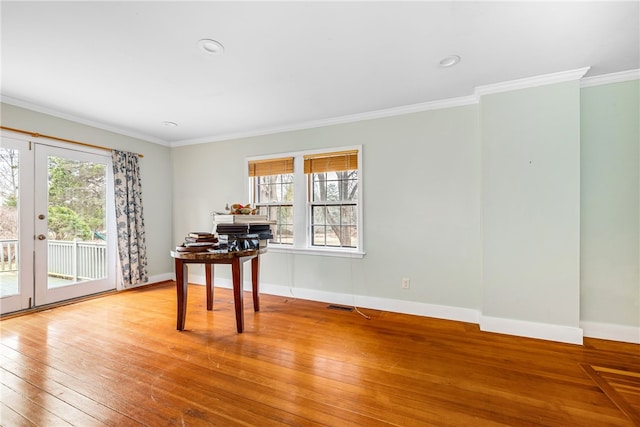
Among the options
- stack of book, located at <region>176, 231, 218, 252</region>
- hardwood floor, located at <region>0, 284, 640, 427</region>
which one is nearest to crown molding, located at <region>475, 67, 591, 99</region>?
hardwood floor, located at <region>0, 284, 640, 427</region>

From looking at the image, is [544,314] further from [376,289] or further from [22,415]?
[22,415]

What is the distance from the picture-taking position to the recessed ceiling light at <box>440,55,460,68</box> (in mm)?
2160

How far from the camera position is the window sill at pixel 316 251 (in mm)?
3395

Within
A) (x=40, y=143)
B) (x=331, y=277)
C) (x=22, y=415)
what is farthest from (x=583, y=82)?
(x=40, y=143)

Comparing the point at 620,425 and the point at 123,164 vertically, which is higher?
the point at 123,164

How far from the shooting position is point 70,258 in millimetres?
3504

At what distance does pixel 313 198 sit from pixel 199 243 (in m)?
1.58

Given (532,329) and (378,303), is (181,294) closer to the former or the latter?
(378,303)

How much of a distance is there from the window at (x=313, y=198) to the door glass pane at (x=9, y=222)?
8.35 feet

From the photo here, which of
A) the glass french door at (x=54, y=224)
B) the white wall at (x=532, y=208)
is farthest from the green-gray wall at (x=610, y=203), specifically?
the glass french door at (x=54, y=224)

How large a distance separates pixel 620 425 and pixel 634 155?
2.20 meters

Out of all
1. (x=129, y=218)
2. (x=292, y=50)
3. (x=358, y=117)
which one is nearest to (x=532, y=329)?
(x=358, y=117)

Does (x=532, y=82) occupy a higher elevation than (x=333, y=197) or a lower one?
higher

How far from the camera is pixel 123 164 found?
13.1 feet
